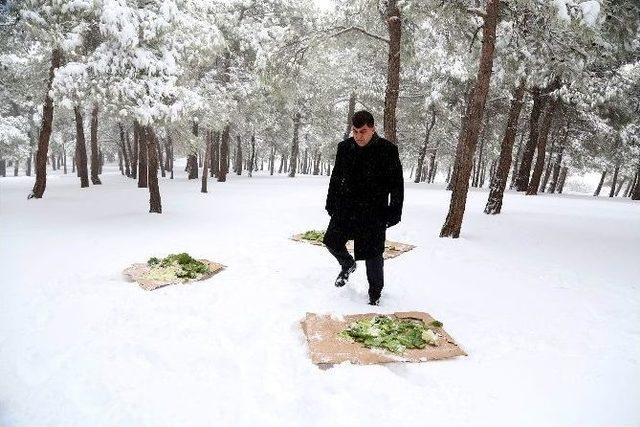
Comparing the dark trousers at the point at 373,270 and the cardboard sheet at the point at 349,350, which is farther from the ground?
the dark trousers at the point at 373,270

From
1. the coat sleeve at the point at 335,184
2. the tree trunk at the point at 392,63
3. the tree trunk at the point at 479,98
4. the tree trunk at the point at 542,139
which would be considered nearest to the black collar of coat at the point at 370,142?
the coat sleeve at the point at 335,184

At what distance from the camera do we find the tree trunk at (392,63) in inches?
369

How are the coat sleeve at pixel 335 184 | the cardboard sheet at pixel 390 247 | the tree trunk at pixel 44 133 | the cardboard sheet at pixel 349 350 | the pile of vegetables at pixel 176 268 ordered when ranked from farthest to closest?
the tree trunk at pixel 44 133 < the cardboard sheet at pixel 390 247 < the pile of vegetables at pixel 176 268 < the coat sleeve at pixel 335 184 < the cardboard sheet at pixel 349 350

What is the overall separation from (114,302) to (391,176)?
3.29 metres

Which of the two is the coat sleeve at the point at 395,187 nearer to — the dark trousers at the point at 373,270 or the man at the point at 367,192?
the man at the point at 367,192

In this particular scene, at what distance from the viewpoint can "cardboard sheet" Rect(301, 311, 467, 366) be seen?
11.3ft

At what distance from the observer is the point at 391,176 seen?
4.32 meters

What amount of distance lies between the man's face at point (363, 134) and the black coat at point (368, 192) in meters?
0.07

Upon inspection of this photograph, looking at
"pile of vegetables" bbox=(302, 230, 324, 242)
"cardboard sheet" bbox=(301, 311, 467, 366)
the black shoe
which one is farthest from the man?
"pile of vegetables" bbox=(302, 230, 324, 242)

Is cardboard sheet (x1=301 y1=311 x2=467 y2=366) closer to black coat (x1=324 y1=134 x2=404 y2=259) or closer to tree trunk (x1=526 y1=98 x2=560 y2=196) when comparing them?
black coat (x1=324 y1=134 x2=404 y2=259)

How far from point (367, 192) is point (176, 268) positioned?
291cm

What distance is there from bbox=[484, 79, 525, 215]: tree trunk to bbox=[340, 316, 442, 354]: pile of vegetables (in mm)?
8545

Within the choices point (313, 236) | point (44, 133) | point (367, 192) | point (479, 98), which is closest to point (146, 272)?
point (367, 192)

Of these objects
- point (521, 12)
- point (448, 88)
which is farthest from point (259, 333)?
point (448, 88)
